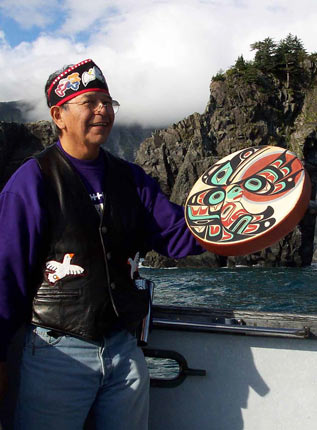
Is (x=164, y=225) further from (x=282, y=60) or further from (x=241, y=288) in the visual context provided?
(x=282, y=60)

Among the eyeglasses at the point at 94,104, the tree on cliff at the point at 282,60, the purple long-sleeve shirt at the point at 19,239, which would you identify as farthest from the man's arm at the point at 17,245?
the tree on cliff at the point at 282,60

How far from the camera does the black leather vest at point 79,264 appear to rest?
6.91 feet

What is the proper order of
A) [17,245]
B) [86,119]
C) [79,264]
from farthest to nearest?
[86,119] → [79,264] → [17,245]

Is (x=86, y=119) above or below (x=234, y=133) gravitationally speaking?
below

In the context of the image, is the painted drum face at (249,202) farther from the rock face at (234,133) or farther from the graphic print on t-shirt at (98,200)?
the rock face at (234,133)

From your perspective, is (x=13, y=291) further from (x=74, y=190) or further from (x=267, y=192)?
(x=267, y=192)

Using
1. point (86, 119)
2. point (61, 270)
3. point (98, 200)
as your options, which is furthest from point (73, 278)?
point (86, 119)

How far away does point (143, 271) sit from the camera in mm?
57375

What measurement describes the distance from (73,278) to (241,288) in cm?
3979

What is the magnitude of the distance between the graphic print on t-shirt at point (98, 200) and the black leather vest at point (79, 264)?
0.10ft

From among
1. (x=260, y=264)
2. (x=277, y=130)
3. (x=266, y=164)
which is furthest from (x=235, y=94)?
(x=266, y=164)

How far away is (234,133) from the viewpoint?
6366 cm

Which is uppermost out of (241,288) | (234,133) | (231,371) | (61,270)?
(234,133)

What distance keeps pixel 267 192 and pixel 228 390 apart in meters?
1.25
